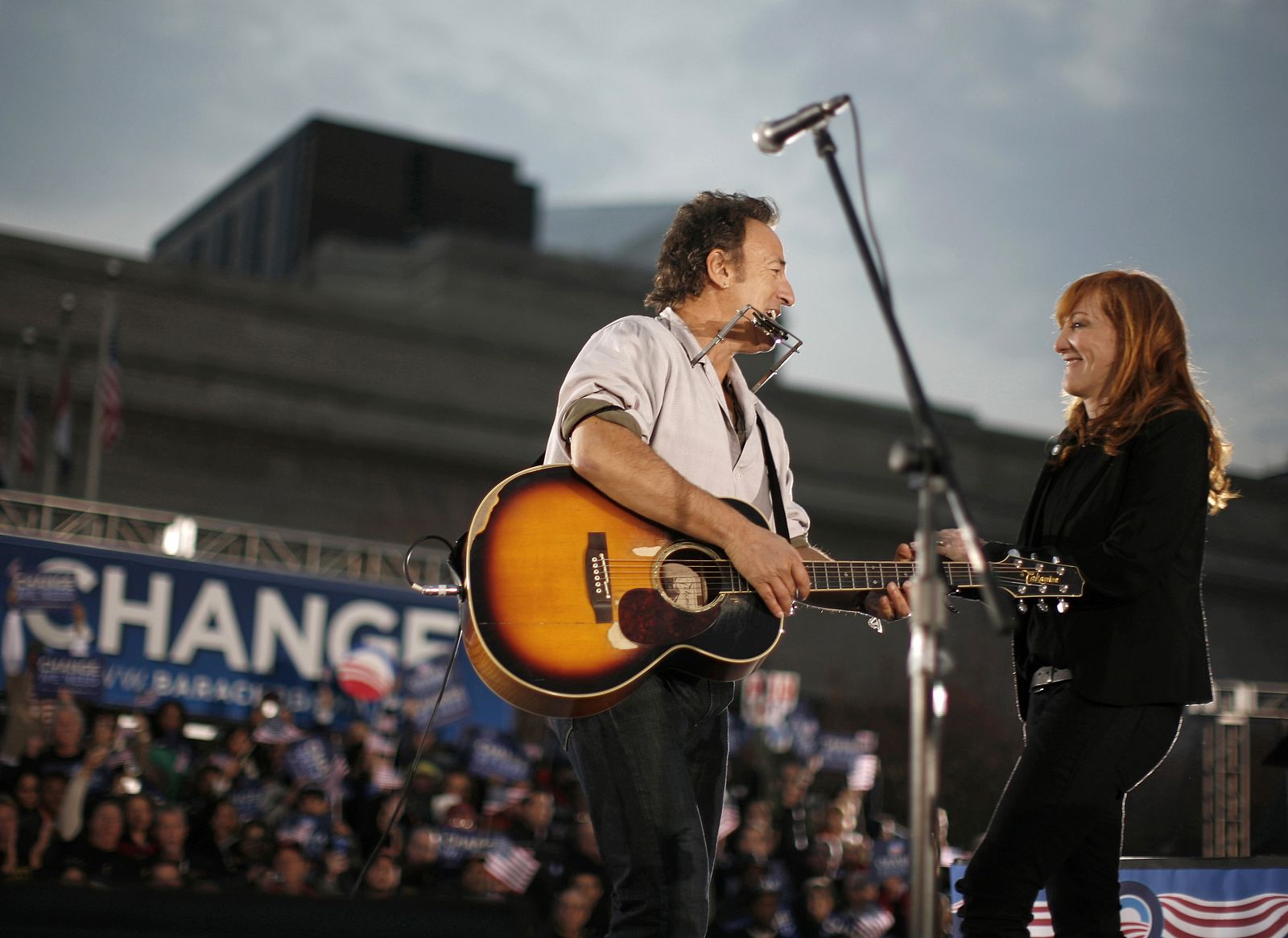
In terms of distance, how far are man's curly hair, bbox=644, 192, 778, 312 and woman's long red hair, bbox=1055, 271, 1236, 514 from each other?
875mm

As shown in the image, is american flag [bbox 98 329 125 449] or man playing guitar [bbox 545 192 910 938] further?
american flag [bbox 98 329 125 449]

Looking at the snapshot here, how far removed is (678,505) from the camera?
3244 millimetres

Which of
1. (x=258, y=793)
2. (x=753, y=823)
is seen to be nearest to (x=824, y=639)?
(x=753, y=823)

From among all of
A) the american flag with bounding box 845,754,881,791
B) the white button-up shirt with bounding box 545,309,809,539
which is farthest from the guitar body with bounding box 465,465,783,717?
the american flag with bounding box 845,754,881,791

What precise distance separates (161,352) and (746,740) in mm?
14024

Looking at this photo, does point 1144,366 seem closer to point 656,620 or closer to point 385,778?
point 656,620

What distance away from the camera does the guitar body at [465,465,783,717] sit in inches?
123

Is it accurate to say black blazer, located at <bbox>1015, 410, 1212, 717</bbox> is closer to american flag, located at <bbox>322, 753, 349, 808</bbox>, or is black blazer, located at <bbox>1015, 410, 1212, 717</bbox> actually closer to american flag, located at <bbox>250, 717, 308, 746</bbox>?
american flag, located at <bbox>322, 753, 349, 808</bbox>

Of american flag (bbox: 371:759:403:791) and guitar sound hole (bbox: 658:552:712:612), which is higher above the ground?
guitar sound hole (bbox: 658:552:712:612)

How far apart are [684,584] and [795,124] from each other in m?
1.08

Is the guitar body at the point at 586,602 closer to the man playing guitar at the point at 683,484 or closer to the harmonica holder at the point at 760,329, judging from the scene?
the man playing guitar at the point at 683,484

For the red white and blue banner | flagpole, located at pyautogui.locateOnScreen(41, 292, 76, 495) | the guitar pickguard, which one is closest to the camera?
the guitar pickguard

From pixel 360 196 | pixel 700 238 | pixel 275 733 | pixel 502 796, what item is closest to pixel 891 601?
pixel 700 238

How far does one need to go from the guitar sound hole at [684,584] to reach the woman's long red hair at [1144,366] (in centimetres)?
104
